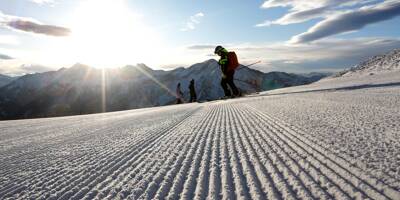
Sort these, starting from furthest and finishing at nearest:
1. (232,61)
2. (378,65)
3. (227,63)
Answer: (378,65)
(232,61)
(227,63)

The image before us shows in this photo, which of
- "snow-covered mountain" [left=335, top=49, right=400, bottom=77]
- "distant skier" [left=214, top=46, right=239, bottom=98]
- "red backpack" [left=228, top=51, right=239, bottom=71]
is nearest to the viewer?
"distant skier" [left=214, top=46, right=239, bottom=98]

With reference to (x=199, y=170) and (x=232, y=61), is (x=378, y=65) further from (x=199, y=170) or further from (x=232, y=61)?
(x=199, y=170)

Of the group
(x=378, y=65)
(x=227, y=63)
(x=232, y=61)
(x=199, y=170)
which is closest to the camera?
(x=199, y=170)

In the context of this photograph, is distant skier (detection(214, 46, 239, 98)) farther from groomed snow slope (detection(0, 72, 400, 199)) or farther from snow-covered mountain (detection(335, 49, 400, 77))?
groomed snow slope (detection(0, 72, 400, 199))

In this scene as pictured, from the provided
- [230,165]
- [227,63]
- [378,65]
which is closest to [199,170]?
[230,165]

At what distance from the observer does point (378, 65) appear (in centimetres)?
2734

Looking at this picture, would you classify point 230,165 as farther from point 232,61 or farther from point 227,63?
point 232,61

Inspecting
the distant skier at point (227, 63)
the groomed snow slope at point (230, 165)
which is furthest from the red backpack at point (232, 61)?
the groomed snow slope at point (230, 165)

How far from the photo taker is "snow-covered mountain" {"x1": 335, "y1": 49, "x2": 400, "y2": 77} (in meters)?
24.9

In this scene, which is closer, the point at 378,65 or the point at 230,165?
the point at 230,165

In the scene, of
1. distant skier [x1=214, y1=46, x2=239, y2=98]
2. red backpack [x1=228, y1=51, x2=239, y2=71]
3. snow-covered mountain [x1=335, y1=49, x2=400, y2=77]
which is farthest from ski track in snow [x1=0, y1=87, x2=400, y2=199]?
snow-covered mountain [x1=335, y1=49, x2=400, y2=77]

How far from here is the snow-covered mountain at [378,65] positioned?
81.8ft

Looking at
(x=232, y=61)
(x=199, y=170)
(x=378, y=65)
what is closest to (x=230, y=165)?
(x=199, y=170)

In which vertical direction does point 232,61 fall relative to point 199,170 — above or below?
above
